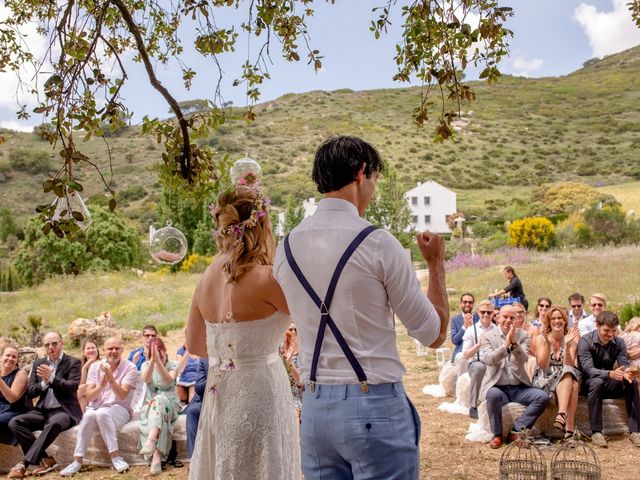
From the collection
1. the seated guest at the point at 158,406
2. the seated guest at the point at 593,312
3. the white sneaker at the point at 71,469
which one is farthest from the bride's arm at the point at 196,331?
the seated guest at the point at 593,312

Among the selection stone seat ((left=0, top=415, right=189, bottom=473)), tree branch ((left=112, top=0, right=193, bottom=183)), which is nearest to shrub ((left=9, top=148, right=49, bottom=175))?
stone seat ((left=0, top=415, right=189, bottom=473))

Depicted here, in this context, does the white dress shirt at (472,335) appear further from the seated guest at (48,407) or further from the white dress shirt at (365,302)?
the white dress shirt at (365,302)

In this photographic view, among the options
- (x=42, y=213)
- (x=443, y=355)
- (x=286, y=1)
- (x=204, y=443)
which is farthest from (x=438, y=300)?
(x=443, y=355)

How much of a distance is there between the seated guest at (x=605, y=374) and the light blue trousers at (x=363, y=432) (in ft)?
17.0

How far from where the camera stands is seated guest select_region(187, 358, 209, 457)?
5.57m

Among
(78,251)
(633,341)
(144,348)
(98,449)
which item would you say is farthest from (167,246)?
(78,251)

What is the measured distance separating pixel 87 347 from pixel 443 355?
5.87 metres

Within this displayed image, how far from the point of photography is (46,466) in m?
6.40

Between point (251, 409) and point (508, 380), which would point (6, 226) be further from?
point (251, 409)

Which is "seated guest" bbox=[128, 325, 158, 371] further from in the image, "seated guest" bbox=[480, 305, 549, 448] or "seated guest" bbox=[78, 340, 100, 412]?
"seated guest" bbox=[480, 305, 549, 448]

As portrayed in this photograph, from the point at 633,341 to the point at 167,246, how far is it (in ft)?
16.6

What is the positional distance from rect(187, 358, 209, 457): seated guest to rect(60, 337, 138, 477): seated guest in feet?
2.60

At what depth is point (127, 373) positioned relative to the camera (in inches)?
259

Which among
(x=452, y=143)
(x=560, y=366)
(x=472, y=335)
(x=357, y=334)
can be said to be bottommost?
(x=560, y=366)
